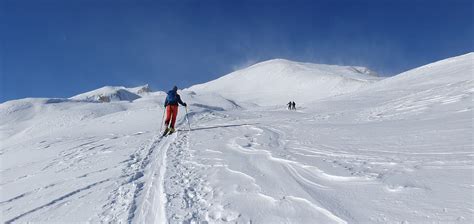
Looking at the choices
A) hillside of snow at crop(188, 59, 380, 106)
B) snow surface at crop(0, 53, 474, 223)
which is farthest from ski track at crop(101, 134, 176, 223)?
hillside of snow at crop(188, 59, 380, 106)

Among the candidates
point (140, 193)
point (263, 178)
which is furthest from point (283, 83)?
point (140, 193)

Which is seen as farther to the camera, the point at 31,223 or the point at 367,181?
the point at 367,181

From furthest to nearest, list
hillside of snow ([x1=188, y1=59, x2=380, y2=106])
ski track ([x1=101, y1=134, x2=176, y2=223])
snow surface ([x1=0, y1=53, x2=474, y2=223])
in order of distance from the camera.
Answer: hillside of snow ([x1=188, y1=59, x2=380, y2=106])
ski track ([x1=101, y1=134, x2=176, y2=223])
snow surface ([x1=0, y1=53, x2=474, y2=223])

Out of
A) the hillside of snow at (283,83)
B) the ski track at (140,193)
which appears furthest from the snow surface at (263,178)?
the hillside of snow at (283,83)

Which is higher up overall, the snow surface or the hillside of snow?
the hillside of snow

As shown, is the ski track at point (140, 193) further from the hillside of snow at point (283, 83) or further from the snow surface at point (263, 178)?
the hillside of snow at point (283, 83)

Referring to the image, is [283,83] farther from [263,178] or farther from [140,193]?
[140,193]

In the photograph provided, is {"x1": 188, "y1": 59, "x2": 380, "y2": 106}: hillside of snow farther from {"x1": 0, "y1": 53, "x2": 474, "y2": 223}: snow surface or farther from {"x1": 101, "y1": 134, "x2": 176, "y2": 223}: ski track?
{"x1": 101, "y1": 134, "x2": 176, "y2": 223}: ski track

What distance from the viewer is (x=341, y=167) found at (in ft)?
22.8

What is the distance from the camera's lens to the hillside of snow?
83438 millimetres

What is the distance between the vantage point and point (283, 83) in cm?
10219

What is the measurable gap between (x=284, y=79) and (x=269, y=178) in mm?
100231

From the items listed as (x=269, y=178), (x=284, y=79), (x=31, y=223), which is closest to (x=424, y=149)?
(x=269, y=178)

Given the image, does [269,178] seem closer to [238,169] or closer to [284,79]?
[238,169]
